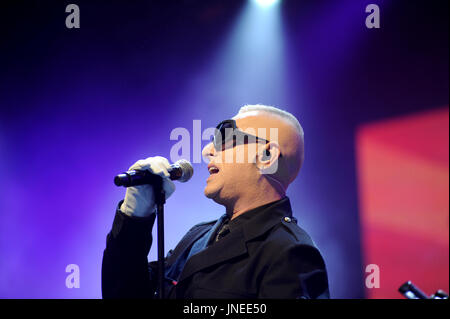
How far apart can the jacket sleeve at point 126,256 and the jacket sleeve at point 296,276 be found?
2.13 ft

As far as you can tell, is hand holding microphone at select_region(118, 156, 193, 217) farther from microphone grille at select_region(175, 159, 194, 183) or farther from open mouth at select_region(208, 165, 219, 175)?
open mouth at select_region(208, 165, 219, 175)

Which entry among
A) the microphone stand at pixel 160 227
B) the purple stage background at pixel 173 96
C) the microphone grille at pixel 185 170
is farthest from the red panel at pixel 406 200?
the microphone stand at pixel 160 227

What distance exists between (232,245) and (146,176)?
0.46 m

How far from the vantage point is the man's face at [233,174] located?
201 cm

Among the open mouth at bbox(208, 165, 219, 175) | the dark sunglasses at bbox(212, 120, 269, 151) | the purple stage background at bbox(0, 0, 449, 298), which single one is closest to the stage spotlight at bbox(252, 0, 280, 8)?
the purple stage background at bbox(0, 0, 449, 298)

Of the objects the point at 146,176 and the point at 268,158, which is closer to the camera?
the point at 146,176

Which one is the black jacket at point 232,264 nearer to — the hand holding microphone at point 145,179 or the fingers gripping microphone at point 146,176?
the hand holding microphone at point 145,179

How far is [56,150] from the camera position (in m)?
3.69

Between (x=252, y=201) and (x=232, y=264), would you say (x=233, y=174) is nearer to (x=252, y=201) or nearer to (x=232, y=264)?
(x=252, y=201)

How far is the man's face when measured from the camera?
2.01 m

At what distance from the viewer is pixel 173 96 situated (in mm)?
3846

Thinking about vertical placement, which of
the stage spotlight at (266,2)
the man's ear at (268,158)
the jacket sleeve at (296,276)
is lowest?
the jacket sleeve at (296,276)

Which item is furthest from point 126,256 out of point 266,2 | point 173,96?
point 266,2

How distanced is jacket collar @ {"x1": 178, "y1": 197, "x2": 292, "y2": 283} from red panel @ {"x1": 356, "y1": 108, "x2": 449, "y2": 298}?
2042mm
